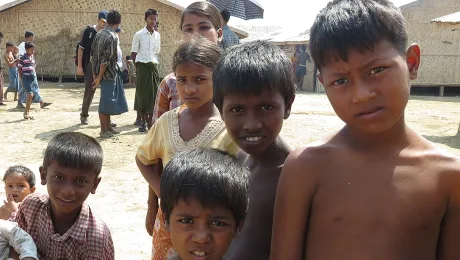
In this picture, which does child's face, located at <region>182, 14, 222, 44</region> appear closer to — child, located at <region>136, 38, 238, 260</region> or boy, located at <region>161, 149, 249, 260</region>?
child, located at <region>136, 38, 238, 260</region>

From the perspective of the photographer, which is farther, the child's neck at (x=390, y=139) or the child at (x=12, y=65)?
the child at (x=12, y=65)

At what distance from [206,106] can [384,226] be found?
0.99 m

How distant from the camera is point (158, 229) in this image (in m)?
2.14

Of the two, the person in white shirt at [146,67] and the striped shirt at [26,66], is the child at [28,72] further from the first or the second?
the person in white shirt at [146,67]

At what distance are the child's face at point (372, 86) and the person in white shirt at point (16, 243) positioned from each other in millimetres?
1470

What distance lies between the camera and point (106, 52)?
21.7 ft

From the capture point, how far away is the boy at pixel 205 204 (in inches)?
59.5

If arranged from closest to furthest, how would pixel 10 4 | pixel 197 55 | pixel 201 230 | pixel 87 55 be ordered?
pixel 201 230, pixel 197 55, pixel 87 55, pixel 10 4

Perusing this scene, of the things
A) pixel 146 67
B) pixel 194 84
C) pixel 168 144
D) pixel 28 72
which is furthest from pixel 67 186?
pixel 28 72

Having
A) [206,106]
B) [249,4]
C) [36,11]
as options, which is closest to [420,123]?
[249,4]

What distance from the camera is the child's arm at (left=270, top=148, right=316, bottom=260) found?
1.41 metres

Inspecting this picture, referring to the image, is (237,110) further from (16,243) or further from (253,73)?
(16,243)

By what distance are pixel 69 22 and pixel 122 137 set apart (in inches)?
434

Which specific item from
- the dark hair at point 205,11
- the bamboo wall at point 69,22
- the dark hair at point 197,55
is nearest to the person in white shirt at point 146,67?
the dark hair at point 205,11
